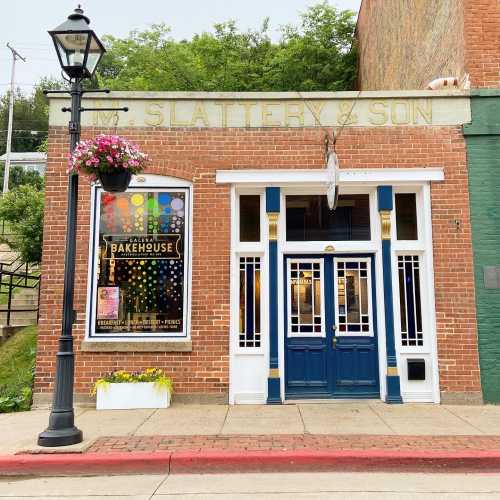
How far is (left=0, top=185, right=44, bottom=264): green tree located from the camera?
13.6 m

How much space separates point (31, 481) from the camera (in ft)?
17.2

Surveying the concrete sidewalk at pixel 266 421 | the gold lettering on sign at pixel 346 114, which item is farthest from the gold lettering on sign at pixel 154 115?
the concrete sidewalk at pixel 266 421

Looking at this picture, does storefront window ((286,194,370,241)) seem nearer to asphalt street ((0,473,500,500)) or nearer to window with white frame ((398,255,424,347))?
window with white frame ((398,255,424,347))

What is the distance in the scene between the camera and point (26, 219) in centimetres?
1419

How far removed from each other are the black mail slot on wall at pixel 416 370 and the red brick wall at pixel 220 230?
30 centimetres

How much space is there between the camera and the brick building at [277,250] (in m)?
8.16

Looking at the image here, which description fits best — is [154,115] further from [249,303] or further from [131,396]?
[131,396]

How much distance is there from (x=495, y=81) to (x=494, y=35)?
796 mm

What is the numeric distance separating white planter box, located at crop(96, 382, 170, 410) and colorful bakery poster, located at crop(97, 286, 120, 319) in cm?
118

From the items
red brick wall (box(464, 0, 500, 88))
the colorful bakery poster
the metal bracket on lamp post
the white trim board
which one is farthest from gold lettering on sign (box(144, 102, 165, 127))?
red brick wall (box(464, 0, 500, 88))

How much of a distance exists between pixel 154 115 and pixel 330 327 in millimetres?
4829

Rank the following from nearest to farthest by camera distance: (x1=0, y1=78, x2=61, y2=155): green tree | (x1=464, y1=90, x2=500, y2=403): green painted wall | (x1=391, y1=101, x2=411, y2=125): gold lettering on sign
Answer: (x1=464, y1=90, x2=500, y2=403): green painted wall, (x1=391, y1=101, x2=411, y2=125): gold lettering on sign, (x1=0, y1=78, x2=61, y2=155): green tree

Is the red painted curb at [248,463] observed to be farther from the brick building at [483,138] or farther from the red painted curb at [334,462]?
the brick building at [483,138]

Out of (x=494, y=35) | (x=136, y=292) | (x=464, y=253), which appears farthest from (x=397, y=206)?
(x=136, y=292)
